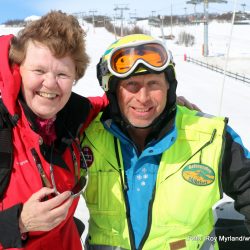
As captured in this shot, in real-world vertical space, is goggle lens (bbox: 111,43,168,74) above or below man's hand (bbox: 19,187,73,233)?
above

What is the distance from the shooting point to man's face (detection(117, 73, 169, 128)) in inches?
80.4

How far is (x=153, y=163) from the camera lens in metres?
2.04

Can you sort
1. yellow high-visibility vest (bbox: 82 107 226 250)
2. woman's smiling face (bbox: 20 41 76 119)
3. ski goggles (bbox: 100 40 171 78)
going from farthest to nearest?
ski goggles (bbox: 100 40 171 78), yellow high-visibility vest (bbox: 82 107 226 250), woman's smiling face (bbox: 20 41 76 119)

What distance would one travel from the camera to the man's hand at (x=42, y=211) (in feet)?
5.17

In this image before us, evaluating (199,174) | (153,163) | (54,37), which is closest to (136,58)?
(54,37)

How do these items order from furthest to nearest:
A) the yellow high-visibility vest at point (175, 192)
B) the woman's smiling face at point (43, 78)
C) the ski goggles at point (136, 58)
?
1. the ski goggles at point (136, 58)
2. the yellow high-visibility vest at point (175, 192)
3. the woman's smiling face at point (43, 78)

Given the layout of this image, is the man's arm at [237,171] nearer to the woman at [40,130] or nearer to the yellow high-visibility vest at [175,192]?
the yellow high-visibility vest at [175,192]

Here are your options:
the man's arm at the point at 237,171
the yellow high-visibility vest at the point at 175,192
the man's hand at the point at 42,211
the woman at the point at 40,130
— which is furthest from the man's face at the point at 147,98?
the man's hand at the point at 42,211

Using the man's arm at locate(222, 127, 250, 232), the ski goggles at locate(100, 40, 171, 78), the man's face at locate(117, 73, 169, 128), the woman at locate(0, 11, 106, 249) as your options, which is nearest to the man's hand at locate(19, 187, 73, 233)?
the woman at locate(0, 11, 106, 249)

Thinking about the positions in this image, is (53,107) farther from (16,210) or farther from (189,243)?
(189,243)

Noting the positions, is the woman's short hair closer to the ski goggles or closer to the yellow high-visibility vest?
the ski goggles

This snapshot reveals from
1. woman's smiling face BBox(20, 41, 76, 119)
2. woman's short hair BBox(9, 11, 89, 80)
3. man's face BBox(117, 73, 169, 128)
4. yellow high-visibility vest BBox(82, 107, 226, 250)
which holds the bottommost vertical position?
yellow high-visibility vest BBox(82, 107, 226, 250)

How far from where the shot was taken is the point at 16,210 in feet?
5.28

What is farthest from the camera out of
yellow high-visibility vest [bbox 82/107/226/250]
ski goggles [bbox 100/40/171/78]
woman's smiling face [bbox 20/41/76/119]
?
ski goggles [bbox 100/40/171/78]
